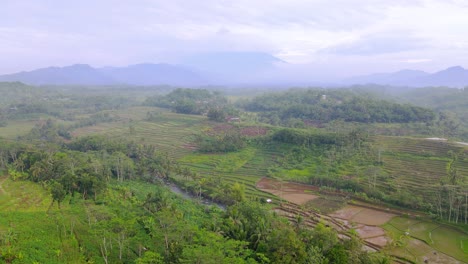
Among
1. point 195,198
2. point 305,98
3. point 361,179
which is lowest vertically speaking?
point 195,198

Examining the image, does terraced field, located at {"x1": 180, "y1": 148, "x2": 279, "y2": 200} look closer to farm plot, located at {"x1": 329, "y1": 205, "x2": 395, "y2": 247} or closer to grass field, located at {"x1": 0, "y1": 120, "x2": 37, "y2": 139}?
farm plot, located at {"x1": 329, "y1": 205, "x2": 395, "y2": 247}

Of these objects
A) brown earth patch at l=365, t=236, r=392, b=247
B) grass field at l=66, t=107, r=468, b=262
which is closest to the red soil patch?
grass field at l=66, t=107, r=468, b=262

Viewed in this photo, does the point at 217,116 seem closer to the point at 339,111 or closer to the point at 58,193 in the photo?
the point at 339,111

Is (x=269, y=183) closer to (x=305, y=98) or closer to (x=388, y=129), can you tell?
(x=388, y=129)

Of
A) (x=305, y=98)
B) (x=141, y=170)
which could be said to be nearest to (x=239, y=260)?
(x=141, y=170)

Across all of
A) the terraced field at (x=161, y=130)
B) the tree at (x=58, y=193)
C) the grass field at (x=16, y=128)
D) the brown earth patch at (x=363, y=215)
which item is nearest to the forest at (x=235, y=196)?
the tree at (x=58, y=193)

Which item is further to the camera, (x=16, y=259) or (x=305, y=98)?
(x=305, y=98)

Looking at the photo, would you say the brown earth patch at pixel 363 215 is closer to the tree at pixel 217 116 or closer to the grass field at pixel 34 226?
the grass field at pixel 34 226
